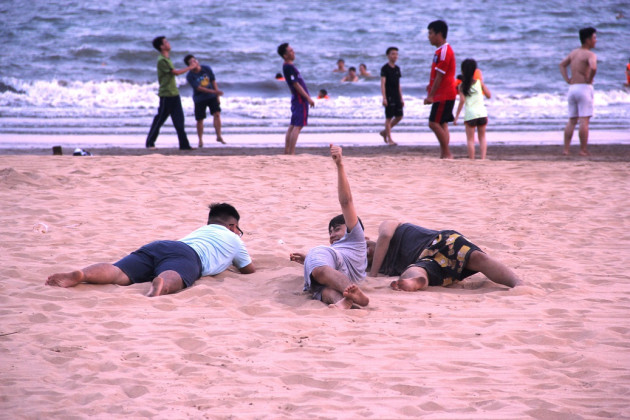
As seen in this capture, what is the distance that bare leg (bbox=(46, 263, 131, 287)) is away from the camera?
173 inches

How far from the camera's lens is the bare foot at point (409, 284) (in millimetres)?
4566

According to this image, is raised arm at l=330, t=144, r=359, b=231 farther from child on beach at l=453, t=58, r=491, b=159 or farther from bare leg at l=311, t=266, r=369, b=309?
child on beach at l=453, t=58, r=491, b=159

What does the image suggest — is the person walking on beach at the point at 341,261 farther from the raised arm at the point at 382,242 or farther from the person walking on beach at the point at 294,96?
the person walking on beach at the point at 294,96

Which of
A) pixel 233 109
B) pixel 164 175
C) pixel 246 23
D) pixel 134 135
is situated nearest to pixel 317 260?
pixel 164 175

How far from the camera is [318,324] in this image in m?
3.82

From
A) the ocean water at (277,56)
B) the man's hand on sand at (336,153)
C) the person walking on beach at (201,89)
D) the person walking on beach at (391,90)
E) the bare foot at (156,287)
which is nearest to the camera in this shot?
the man's hand on sand at (336,153)

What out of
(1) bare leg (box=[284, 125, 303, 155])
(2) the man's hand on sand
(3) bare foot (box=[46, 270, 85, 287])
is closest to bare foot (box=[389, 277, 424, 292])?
(2) the man's hand on sand

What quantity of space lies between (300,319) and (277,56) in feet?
80.0

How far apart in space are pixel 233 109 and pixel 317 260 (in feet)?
49.7

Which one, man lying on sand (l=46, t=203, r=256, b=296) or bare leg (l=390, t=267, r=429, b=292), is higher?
man lying on sand (l=46, t=203, r=256, b=296)

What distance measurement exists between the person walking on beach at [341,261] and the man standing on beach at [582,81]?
6.85 m

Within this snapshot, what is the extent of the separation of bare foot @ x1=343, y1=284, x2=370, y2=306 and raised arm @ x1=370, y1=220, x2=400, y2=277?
90 centimetres

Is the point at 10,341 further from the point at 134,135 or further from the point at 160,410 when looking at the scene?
the point at 134,135

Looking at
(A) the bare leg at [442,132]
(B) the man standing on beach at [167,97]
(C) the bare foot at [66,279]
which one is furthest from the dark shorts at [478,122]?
(C) the bare foot at [66,279]
